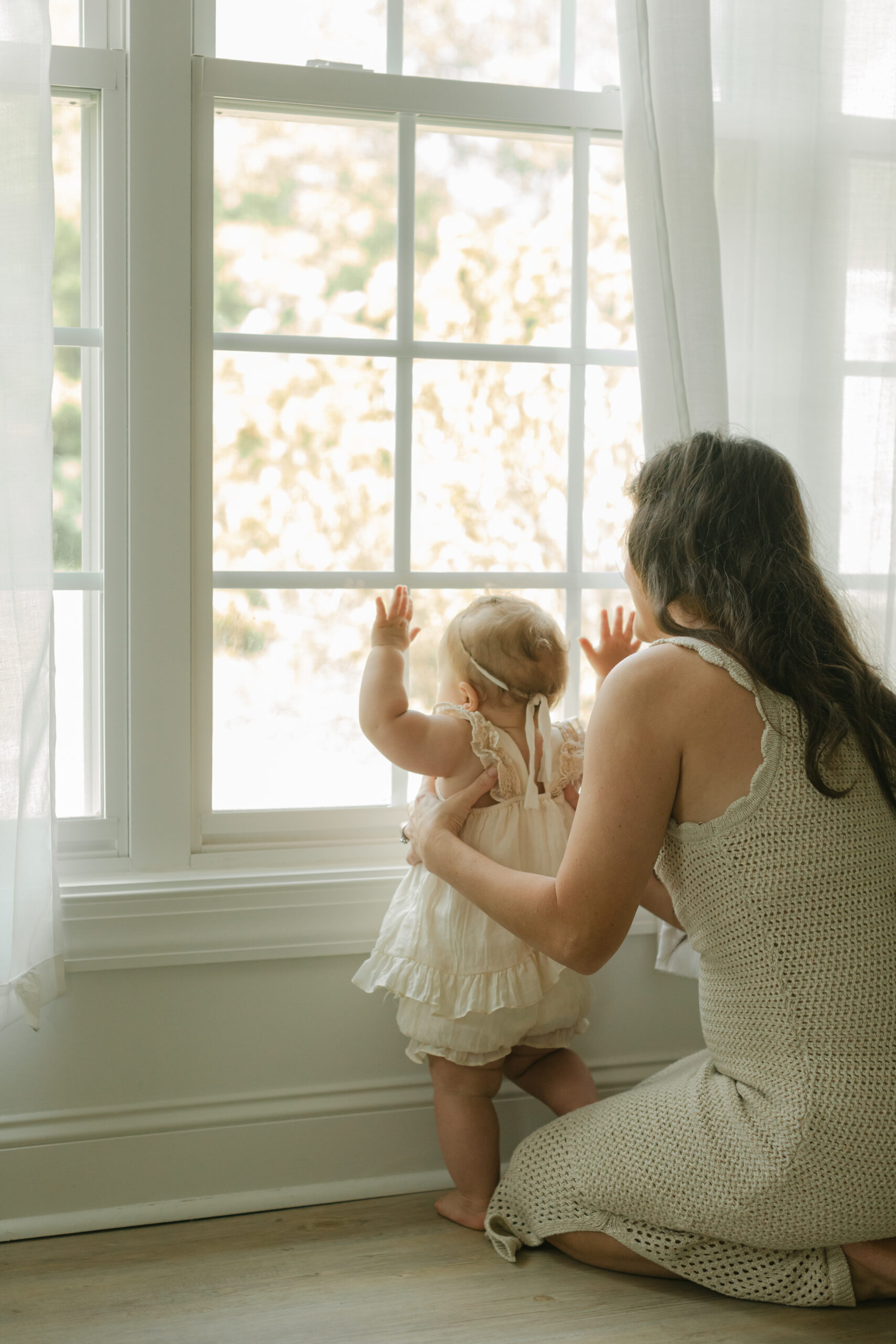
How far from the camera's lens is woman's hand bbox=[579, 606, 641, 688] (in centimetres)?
177

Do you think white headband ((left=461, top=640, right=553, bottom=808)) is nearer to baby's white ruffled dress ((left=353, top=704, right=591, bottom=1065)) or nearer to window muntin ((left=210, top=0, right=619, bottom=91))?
baby's white ruffled dress ((left=353, top=704, right=591, bottom=1065))

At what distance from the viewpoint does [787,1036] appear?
4.38 ft

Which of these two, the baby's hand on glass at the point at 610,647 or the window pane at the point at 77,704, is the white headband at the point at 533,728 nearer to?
the baby's hand on glass at the point at 610,647

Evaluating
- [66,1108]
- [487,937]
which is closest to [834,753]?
[487,937]

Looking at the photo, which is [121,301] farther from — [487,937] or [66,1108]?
[66,1108]

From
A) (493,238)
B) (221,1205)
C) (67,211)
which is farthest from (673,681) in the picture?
(67,211)

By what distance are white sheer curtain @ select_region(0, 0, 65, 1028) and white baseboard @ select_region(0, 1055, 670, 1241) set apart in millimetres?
267

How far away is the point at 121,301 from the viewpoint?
1666 mm

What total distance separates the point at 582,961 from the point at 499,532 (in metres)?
0.83

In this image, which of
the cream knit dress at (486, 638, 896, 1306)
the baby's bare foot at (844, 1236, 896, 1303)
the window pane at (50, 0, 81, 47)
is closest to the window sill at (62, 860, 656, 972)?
the cream knit dress at (486, 638, 896, 1306)

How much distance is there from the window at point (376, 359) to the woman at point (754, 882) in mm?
537

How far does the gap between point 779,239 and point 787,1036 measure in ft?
4.07

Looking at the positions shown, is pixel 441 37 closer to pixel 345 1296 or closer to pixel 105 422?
pixel 105 422

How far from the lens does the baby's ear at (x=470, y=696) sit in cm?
164
